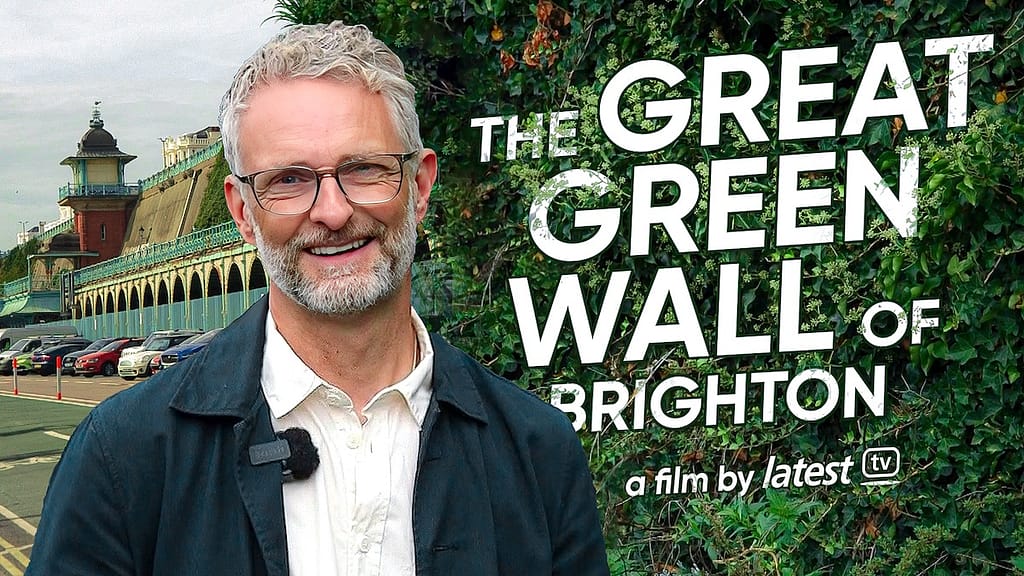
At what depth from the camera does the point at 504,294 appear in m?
3.66

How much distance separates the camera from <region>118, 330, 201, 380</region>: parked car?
688 inches

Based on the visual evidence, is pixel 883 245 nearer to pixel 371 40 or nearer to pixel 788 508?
pixel 788 508

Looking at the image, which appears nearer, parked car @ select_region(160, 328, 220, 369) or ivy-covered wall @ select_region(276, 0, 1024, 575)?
ivy-covered wall @ select_region(276, 0, 1024, 575)

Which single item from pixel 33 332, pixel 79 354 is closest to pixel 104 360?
pixel 79 354

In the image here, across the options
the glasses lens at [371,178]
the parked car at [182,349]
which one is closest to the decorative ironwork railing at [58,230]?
the parked car at [182,349]

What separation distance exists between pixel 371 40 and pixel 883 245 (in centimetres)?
243

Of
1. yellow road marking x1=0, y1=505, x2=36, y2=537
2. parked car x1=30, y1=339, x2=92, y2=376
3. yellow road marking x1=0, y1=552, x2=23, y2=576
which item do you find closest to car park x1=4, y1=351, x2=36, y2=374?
parked car x1=30, y1=339, x2=92, y2=376

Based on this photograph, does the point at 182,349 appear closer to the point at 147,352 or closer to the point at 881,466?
the point at 147,352

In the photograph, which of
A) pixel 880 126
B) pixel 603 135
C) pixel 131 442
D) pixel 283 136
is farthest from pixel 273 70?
pixel 880 126

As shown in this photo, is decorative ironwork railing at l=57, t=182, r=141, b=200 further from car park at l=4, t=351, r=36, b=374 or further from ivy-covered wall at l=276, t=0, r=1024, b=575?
ivy-covered wall at l=276, t=0, r=1024, b=575

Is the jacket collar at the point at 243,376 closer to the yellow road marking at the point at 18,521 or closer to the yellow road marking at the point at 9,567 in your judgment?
the yellow road marking at the point at 9,567

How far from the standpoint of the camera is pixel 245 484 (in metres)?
1.31

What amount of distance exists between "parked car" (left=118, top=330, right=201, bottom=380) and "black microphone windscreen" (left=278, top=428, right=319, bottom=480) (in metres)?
15.7

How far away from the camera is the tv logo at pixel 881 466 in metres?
3.45
